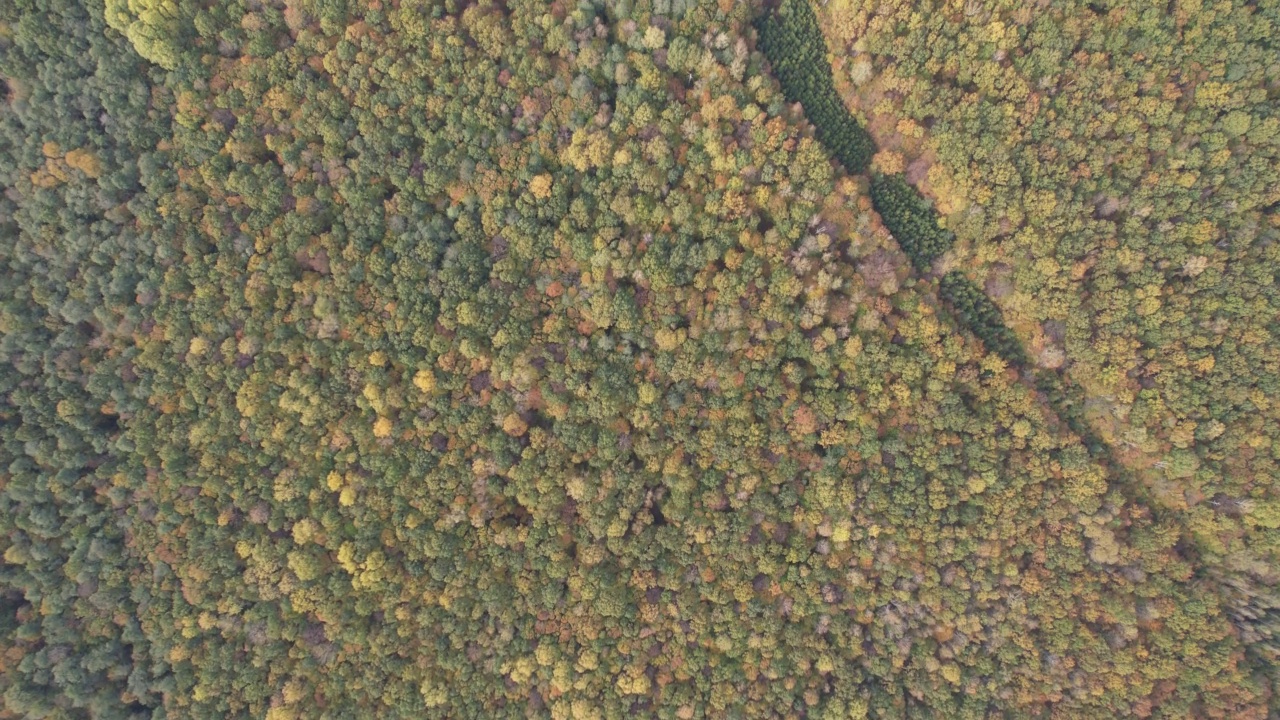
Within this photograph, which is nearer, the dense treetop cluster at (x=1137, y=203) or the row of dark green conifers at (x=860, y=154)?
the dense treetop cluster at (x=1137, y=203)

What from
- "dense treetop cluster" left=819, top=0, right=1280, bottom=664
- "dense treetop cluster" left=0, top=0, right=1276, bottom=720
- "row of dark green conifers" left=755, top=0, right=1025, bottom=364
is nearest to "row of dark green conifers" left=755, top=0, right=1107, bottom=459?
"row of dark green conifers" left=755, top=0, right=1025, bottom=364

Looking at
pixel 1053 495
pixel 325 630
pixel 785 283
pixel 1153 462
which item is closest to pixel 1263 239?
pixel 1153 462

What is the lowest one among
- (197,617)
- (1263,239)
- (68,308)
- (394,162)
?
(197,617)

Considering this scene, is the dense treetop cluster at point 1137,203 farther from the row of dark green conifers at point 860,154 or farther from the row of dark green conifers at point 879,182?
the row of dark green conifers at point 860,154

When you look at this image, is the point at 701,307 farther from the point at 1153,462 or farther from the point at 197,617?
the point at 197,617

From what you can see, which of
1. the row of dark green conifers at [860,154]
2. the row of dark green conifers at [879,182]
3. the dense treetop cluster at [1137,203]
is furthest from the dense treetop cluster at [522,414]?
the row of dark green conifers at [860,154]

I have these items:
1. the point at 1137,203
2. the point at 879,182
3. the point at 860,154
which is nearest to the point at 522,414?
the point at 879,182
